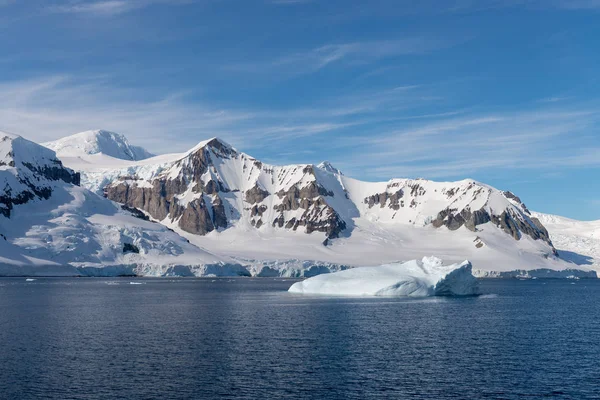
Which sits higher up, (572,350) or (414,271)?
(414,271)

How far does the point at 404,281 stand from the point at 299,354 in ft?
235

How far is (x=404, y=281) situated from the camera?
128000 millimetres

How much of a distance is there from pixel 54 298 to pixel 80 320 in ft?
158

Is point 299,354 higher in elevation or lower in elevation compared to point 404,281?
lower

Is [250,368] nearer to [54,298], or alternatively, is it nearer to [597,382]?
[597,382]

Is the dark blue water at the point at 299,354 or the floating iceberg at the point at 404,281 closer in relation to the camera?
the dark blue water at the point at 299,354

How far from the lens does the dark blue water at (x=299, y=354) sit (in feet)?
151

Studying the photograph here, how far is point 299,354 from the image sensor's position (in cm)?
5931

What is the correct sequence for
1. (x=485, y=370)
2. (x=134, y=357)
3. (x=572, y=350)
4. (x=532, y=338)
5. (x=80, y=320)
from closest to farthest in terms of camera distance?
(x=485, y=370) → (x=134, y=357) → (x=572, y=350) → (x=532, y=338) → (x=80, y=320)

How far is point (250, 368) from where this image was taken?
5291 cm

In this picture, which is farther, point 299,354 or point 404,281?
point 404,281

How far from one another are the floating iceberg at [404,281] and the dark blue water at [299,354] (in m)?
28.1

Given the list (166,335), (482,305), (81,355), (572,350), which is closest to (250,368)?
(81,355)

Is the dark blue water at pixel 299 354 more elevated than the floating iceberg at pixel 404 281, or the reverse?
the floating iceberg at pixel 404 281
